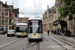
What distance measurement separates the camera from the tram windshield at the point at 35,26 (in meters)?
17.1

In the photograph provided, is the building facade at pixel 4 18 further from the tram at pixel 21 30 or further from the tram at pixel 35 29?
the tram at pixel 35 29

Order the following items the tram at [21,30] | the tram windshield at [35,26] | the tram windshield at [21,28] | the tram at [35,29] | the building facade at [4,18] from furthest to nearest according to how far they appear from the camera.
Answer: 1. the building facade at [4,18]
2. the tram windshield at [21,28]
3. the tram at [21,30]
4. the tram windshield at [35,26]
5. the tram at [35,29]

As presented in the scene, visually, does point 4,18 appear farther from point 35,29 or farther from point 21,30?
point 35,29

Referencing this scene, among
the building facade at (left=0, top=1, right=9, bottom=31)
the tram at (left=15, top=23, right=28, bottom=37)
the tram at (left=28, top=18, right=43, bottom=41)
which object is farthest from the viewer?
the building facade at (left=0, top=1, right=9, bottom=31)

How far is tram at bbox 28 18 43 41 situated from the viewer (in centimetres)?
1695

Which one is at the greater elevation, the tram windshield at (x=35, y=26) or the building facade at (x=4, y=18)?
the building facade at (x=4, y=18)

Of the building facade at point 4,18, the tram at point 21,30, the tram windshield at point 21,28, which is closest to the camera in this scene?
the tram at point 21,30

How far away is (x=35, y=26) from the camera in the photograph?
17.3 metres

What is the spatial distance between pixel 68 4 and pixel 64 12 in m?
1.71

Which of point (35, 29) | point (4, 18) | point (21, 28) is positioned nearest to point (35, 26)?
point (35, 29)

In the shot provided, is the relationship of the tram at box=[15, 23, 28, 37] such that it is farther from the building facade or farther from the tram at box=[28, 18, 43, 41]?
the building facade

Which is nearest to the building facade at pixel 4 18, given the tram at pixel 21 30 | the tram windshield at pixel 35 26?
the tram at pixel 21 30

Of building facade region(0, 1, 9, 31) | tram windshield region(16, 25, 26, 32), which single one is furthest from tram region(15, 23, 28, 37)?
building facade region(0, 1, 9, 31)

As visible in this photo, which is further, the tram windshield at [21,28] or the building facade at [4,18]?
the building facade at [4,18]
